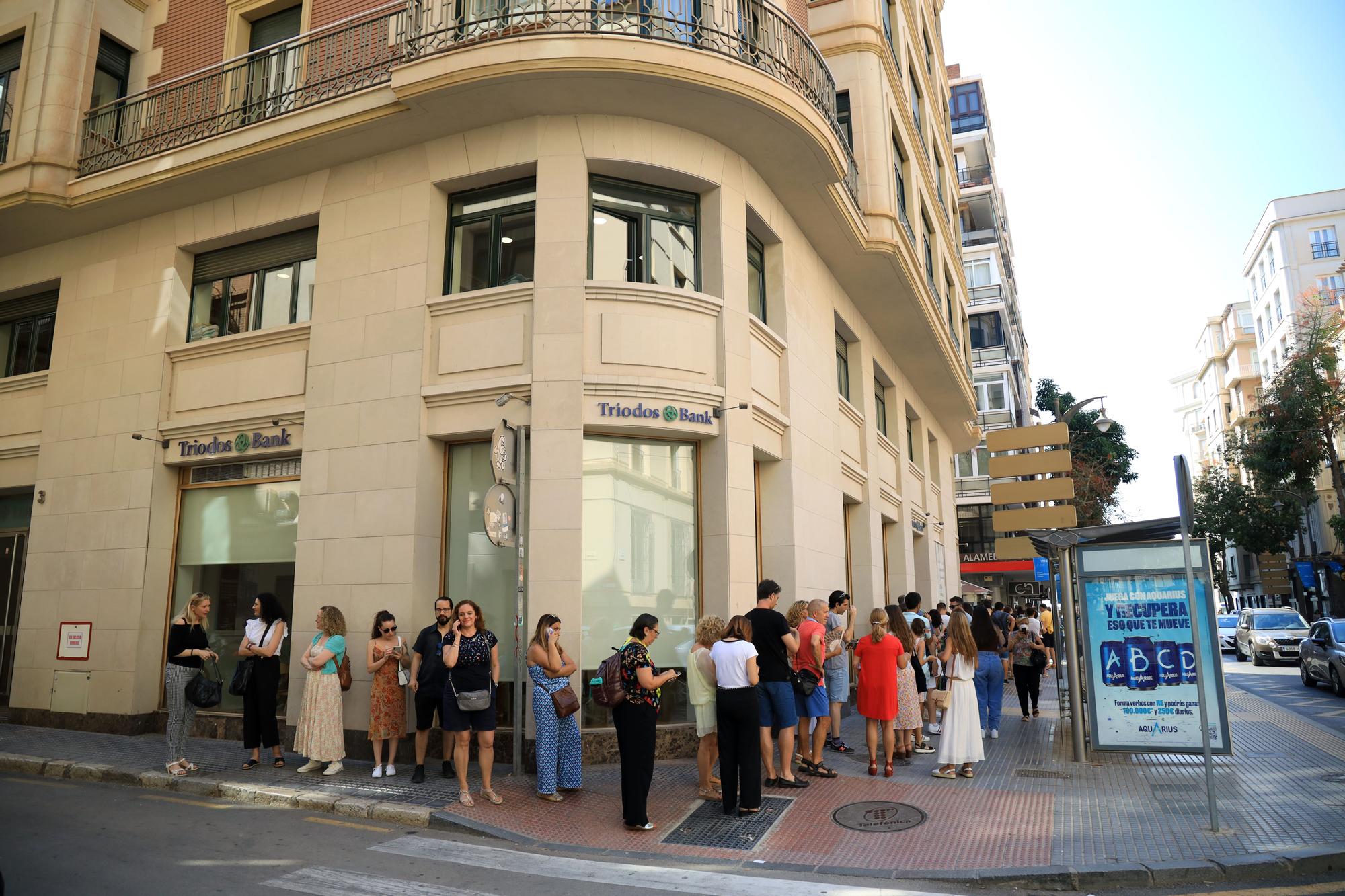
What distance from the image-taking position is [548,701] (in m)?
8.32

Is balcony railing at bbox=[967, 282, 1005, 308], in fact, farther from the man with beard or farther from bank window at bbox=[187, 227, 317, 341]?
the man with beard

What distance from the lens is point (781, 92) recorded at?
1146 centimetres

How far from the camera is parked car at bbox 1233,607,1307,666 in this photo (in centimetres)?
2781

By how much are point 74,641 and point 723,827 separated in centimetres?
1127

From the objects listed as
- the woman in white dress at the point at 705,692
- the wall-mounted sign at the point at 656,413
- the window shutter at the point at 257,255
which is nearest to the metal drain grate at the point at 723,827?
the woman in white dress at the point at 705,692

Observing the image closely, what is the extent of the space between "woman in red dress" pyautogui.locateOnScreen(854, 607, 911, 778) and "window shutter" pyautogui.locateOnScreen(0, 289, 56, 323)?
15.4 meters

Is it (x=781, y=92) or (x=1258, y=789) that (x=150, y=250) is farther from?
(x=1258, y=789)

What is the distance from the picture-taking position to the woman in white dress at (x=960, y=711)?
9398 mm

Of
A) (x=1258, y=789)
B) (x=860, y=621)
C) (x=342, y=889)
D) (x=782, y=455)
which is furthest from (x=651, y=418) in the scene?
(x=860, y=621)

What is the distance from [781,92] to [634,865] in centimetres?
960

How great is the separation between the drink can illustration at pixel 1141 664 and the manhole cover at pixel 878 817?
11.4ft

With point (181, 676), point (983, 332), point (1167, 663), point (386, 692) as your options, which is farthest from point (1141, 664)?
point (983, 332)

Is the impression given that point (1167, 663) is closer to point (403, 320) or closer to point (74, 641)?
point (403, 320)

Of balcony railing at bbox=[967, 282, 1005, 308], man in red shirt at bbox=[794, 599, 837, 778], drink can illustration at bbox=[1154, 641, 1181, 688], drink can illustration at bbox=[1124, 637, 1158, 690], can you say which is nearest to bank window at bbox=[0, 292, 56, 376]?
man in red shirt at bbox=[794, 599, 837, 778]
